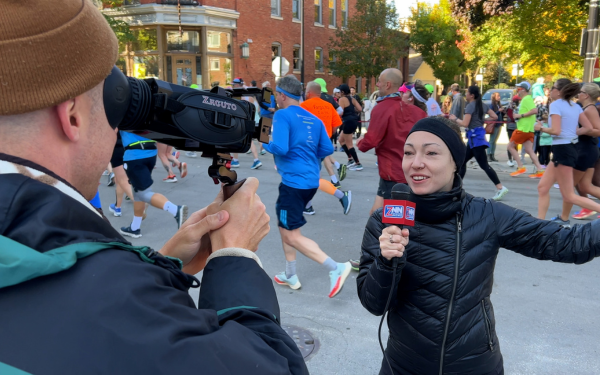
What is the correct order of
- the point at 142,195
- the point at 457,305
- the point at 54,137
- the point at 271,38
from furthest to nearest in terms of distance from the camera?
the point at 271,38
the point at 142,195
the point at 457,305
the point at 54,137

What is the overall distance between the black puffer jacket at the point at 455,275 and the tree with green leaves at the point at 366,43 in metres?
28.1

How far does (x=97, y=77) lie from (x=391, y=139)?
429 centimetres

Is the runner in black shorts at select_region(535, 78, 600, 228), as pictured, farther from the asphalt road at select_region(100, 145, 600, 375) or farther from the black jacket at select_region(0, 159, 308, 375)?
the black jacket at select_region(0, 159, 308, 375)

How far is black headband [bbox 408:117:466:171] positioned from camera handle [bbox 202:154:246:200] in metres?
1.30

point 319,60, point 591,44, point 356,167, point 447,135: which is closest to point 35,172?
point 447,135

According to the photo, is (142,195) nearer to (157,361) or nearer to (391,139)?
(391,139)

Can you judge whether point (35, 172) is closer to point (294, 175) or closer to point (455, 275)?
point (455, 275)

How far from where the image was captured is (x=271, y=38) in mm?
26516

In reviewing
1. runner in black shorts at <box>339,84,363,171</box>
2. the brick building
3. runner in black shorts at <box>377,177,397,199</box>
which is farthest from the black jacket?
the brick building

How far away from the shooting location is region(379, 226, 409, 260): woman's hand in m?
1.89

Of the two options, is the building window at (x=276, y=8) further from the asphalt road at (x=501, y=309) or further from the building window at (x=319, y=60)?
the asphalt road at (x=501, y=309)

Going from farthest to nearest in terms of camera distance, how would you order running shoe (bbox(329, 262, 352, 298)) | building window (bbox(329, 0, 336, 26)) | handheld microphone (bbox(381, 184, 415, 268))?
building window (bbox(329, 0, 336, 26)) → running shoe (bbox(329, 262, 352, 298)) → handheld microphone (bbox(381, 184, 415, 268))

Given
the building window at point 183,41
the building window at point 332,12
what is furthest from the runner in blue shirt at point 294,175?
the building window at point 332,12

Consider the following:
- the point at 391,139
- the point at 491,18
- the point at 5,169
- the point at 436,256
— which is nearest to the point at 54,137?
the point at 5,169
